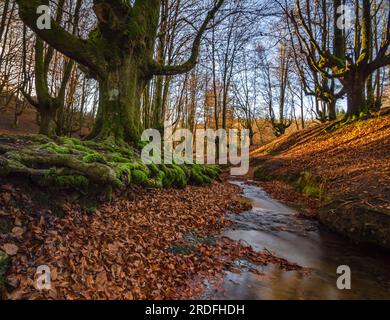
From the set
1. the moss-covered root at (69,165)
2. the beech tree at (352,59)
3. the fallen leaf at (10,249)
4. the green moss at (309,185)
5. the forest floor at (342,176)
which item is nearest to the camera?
the fallen leaf at (10,249)

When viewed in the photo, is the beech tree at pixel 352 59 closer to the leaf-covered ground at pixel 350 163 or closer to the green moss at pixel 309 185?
the leaf-covered ground at pixel 350 163

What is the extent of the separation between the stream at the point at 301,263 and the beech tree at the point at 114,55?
14.8ft

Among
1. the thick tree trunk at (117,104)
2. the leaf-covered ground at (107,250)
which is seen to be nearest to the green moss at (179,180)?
the thick tree trunk at (117,104)

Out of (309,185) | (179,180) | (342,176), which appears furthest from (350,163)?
(179,180)

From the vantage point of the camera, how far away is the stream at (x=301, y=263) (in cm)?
378

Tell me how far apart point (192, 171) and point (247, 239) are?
525 cm

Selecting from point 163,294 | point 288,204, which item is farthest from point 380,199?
point 163,294

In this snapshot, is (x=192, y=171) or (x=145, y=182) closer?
(x=145, y=182)

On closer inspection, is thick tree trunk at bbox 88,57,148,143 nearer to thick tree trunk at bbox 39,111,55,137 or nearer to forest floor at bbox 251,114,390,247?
thick tree trunk at bbox 39,111,55,137

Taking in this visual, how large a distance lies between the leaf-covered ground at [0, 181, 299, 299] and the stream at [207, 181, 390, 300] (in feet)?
1.22

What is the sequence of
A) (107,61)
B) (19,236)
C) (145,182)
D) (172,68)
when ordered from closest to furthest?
(19,236) → (145,182) → (107,61) → (172,68)

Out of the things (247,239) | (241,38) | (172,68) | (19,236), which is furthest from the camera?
(241,38)

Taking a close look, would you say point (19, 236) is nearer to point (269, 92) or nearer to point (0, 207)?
point (0, 207)
